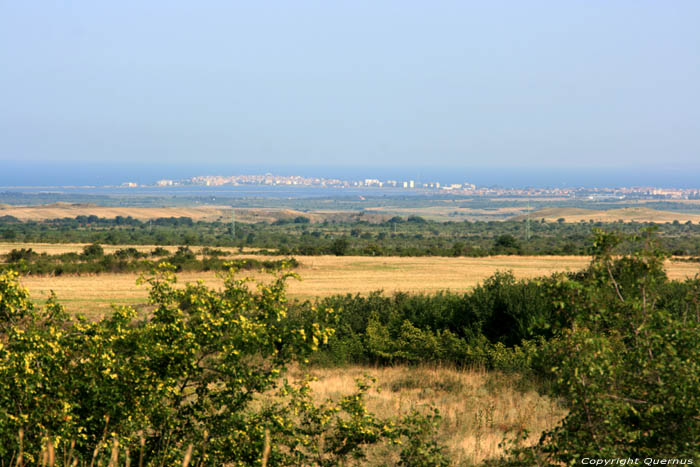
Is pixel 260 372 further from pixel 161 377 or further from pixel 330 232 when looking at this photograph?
pixel 330 232

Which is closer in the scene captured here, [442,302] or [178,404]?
[178,404]

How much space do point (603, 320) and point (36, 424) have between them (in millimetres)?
5535

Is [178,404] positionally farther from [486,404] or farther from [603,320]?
[486,404]

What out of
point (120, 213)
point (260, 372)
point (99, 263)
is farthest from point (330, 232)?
point (260, 372)

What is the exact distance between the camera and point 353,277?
40688mm

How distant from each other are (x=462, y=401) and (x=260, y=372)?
741 centimetres

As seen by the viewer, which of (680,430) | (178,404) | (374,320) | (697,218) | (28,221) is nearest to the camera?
(680,430)

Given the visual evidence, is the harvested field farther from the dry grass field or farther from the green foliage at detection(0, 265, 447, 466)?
the green foliage at detection(0, 265, 447, 466)

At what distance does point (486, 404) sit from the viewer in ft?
43.3

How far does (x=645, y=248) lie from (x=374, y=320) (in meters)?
13.5

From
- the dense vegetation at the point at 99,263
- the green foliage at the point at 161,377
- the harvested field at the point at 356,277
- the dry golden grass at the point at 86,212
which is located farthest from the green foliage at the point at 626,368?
the dry golden grass at the point at 86,212

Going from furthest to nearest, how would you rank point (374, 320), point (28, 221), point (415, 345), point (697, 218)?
point (697, 218) < point (28, 221) < point (374, 320) < point (415, 345)

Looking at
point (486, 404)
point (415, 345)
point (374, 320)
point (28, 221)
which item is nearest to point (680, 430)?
point (486, 404)

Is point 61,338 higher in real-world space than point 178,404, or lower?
higher
